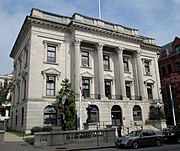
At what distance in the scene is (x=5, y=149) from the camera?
49.7ft

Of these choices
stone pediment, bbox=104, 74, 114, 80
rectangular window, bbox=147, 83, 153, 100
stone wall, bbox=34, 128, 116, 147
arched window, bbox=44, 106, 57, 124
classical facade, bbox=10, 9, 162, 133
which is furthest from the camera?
rectangular window, bbox=147, 83, 153, 100

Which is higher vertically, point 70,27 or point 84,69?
point 70,27

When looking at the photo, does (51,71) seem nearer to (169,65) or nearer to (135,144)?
(135,144)

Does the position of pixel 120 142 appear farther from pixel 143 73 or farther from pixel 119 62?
pixel 143 73

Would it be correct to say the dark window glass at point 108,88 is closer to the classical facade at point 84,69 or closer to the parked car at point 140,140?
the classical facade at point 84,69

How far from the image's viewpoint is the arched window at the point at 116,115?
108 ft

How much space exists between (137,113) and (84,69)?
12234 mm

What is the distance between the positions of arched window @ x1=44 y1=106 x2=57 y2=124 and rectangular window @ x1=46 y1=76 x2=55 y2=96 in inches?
89.4

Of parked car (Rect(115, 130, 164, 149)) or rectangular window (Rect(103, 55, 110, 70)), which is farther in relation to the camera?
rectangular window (Rect(103, 55, 110, 70))

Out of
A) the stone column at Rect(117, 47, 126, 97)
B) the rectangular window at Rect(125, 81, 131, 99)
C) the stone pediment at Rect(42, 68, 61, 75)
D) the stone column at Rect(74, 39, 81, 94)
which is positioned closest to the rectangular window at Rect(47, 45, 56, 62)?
the stone pediment at Rect(42, 68, 61, 75)

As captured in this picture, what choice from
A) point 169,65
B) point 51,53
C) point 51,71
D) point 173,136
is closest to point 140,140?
point 173,136

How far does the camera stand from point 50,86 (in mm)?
30625

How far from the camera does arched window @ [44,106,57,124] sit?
28.5 m

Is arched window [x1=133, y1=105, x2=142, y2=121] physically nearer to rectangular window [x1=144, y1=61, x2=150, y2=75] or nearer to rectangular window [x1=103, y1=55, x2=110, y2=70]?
rectangular window [x1=103, y1=55, x2=110, y2=70]
